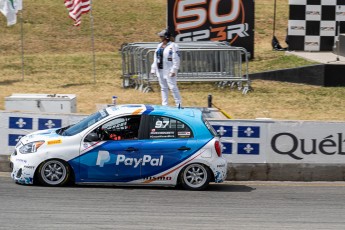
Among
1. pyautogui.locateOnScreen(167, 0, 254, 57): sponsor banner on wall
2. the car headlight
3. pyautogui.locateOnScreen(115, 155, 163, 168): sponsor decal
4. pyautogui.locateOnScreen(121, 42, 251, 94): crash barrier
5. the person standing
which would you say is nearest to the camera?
the car headlight

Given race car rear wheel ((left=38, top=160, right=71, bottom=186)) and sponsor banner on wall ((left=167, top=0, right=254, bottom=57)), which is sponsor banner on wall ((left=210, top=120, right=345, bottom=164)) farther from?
sponsor banner on wall ((left=167, top=0, right=254, bottom=57))

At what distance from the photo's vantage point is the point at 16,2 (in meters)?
23.5

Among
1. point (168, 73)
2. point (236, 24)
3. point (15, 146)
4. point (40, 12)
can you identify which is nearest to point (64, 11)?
point (40, 12)

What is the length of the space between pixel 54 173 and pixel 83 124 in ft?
3.08

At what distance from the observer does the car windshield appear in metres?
13.6

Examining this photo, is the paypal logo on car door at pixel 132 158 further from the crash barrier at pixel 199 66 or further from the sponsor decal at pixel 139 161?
the crash barrier at pixel 199 66

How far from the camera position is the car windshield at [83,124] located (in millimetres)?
13648

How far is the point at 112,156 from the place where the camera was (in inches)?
529

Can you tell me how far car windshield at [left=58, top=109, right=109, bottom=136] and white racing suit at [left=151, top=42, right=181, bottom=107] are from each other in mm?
4647

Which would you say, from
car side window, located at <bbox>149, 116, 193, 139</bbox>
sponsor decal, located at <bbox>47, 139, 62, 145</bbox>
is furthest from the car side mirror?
car side window, located at <bbox>149, 116, 193, 139</bbox>

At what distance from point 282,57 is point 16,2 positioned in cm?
787

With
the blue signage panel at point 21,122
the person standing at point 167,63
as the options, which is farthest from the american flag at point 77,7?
the blue signage panel at point 21,122

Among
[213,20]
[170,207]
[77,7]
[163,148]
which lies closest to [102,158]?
[163,148]

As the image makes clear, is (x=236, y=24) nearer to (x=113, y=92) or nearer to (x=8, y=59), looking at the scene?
(x=113, y=92)
